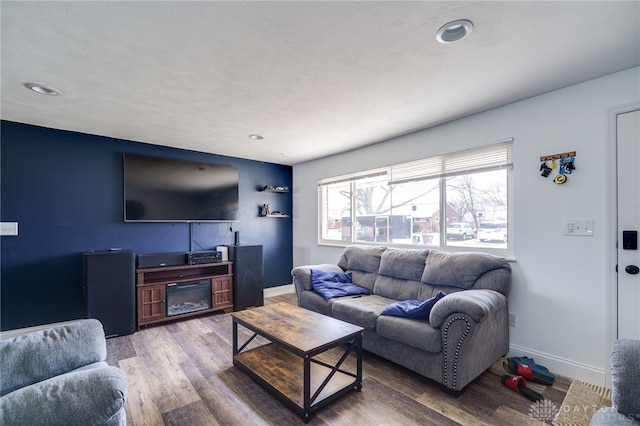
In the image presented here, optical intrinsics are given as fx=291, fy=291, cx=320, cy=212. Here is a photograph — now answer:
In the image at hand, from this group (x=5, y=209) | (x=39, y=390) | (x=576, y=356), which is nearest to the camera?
(x=39, y=390)

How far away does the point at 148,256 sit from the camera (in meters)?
3.58

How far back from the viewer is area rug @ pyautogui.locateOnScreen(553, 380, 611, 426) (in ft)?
5.91

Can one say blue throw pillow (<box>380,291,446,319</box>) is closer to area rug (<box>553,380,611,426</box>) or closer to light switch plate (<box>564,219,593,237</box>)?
area rug (<box>553,380,611,426</box>)

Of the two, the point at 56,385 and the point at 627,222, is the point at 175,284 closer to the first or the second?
the point at 56,385

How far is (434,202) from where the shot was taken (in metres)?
3.32

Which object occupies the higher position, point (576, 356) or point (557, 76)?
point (557, 76)

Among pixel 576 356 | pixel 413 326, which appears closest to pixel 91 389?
pixel 413 326

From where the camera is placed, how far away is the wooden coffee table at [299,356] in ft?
6.18

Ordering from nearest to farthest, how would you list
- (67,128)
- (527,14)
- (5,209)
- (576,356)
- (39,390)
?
1. (39,390)
2. (527,14)
3. (576,356)
4. (5,209)
5. (67,128)

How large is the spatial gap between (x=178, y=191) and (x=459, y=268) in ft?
11.8

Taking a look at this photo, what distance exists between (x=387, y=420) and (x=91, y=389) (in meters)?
1.63

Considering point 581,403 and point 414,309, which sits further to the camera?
point 414,309

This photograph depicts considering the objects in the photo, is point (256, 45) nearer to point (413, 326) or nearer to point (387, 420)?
point (413, 326)

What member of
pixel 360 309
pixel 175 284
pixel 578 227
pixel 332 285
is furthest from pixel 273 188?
pixel 578 227
